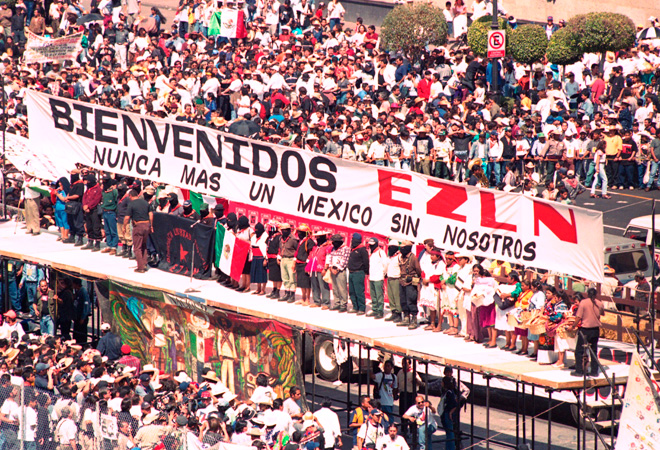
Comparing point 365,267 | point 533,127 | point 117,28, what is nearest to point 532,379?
point 365,267

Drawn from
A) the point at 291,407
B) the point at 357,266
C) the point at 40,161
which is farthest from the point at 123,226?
the point at 291,407

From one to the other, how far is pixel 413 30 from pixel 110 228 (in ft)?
53.8

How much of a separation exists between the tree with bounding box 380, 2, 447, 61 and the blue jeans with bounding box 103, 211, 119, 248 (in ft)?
52.6

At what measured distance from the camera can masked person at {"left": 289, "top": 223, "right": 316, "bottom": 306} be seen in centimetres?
2133

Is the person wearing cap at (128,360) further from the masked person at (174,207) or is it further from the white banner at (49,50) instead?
the white banner at (49,50)

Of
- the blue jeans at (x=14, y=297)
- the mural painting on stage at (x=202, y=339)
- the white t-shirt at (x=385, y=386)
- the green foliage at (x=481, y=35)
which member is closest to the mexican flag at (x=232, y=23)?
the green foliage at (x=481, y=35)

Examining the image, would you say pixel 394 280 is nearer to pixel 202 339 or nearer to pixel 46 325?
pixel 202 339

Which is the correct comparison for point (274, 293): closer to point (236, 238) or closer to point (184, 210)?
point (236, 238)

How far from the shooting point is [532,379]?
57.7 ft

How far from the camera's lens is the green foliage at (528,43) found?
36719mm

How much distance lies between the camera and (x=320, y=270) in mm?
21094

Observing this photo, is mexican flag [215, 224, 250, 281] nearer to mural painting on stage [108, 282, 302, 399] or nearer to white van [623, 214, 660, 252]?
mural painting on stage [108, 282, 302, 399]

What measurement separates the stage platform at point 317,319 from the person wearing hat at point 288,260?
33cm

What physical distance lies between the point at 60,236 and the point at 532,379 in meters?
13.0
